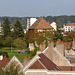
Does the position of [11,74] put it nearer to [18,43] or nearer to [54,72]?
[54,72]

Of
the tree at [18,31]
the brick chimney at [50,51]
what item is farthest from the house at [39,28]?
the brick chimney at [50,51]

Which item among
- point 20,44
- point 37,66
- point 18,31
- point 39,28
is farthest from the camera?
point 18,31

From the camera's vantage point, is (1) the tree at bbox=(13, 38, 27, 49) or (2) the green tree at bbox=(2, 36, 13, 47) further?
(2) the green tree at bbox=(2, 36, 13, 47)

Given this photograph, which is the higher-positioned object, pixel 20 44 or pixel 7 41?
pixel 20 44

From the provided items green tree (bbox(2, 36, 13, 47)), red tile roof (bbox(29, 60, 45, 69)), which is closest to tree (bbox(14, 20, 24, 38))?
green tree (bbox(2, 36, 13, 47))

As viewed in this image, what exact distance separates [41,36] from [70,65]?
5283cm

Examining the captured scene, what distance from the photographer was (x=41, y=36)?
81.8 meters

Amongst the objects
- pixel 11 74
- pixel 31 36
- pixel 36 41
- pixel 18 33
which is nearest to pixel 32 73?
pixel 11 74

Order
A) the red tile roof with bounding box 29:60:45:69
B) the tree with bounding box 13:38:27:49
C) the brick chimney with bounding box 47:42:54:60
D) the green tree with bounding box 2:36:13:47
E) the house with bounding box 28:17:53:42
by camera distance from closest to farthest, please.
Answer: the red tile roof with bounding box 29:60:45:69 → the brick chimney with bounding box 47:42:54:60 → the tree with bounding box 13:38:27:49 → the house with bounding box 28:17:53:42 → the green tree with bounding box 2:36:13:47

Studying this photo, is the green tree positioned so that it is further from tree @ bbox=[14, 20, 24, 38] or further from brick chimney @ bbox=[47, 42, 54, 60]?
brick chimney @ bbox=[47, 42, 54, 60]

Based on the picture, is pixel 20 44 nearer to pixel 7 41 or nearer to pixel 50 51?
pixel 7 41

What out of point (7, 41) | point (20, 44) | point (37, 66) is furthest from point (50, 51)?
point (7, 41)

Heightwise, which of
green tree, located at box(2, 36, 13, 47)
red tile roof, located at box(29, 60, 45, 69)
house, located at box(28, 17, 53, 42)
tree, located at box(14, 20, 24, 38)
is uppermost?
red tile roof, located at box(29, 60, 45, 69)

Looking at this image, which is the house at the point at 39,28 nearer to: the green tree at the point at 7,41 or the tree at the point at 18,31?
the green tree at the point at 7,41
